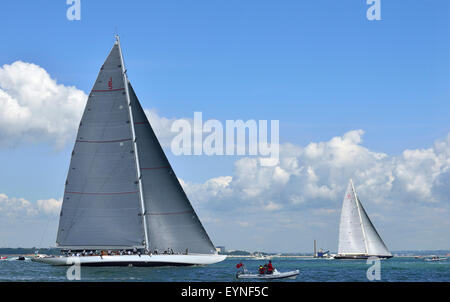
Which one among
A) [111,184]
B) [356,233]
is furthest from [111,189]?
[356,233]

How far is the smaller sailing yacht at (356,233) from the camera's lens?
13225cm

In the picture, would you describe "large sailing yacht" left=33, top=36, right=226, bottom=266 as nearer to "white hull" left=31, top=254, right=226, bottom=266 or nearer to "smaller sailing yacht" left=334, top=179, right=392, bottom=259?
"white hull" left=31, top=254, right=226, bottom=266

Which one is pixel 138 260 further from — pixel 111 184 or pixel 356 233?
pixel 356 233

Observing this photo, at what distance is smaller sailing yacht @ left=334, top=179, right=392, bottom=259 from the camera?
132250 mm

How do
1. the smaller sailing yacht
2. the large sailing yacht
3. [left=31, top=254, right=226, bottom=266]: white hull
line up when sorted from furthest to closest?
the smaller sailing yacht → the large sailing yacht → [left=31, top=254, right=226, bottom=266]: white hull

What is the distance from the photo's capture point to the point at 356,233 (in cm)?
13375

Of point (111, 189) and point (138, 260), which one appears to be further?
point (111, 189)

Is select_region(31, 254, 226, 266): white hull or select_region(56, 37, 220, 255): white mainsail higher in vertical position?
select_region(56, 37, 220, 255): white mainsail

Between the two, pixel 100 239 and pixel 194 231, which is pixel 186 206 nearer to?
pixel 194 231

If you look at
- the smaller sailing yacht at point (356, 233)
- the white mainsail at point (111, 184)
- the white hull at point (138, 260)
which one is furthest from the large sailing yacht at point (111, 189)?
the smaller sailing yacht at point (356, 233)

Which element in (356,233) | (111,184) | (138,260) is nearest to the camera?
(138,260)

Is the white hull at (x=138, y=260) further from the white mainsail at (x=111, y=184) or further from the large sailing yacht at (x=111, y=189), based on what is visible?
the white mainsail at (x=111, y=184)

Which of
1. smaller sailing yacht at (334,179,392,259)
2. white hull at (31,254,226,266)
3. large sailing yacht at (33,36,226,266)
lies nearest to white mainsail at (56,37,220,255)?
large sailing yacht at (33,36,226,266)
